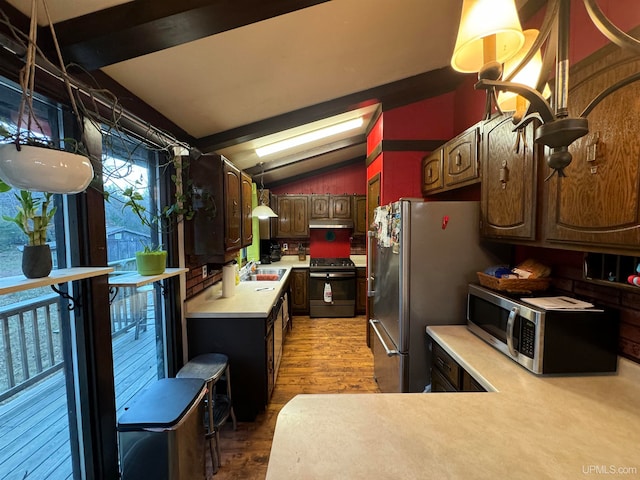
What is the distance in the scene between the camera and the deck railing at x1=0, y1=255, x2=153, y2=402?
43.1 inches

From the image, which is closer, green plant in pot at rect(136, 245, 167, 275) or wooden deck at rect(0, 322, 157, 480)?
wooden deck at rect(0, 322, 157, 480)

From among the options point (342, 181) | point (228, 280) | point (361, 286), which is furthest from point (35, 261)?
point (342, 181)

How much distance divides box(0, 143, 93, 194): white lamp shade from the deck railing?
711mm

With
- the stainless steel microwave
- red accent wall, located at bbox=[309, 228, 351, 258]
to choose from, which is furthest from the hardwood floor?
the stainless steel microwave

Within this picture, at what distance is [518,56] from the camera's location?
3.03 feet

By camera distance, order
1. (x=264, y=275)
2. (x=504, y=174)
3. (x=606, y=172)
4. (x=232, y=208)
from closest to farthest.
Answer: (x=606, y=172)
(x=504, y=174)
(x=232, y=208)
(x=264, y=275)

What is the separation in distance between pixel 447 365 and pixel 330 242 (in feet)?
12.3

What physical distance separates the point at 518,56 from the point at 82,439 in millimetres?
2485

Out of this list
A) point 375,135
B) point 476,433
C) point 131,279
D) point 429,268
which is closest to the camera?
point 476,433

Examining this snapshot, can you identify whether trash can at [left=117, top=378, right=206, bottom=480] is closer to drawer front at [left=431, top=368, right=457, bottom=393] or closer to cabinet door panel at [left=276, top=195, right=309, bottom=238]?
drawer front at [left=431, top=368, right=457, bottom=393]

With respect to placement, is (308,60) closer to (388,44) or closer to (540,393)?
(388,44)

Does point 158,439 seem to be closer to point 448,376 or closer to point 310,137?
point 448,376

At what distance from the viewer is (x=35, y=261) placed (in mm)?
930

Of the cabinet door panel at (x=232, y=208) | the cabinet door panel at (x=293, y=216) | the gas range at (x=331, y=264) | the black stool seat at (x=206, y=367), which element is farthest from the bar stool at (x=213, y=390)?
the cabinet door panel at (x=293, y=216)
